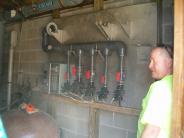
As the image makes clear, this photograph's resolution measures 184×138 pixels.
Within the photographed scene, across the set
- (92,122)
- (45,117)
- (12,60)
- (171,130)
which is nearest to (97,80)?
(92,122)

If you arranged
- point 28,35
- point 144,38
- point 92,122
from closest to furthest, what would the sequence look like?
point 144,38 → point 92,122 → point 28,35

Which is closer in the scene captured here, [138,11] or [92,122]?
[138,11]

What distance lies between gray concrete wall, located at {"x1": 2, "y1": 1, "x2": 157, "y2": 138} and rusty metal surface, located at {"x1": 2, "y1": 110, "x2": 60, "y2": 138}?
32cm

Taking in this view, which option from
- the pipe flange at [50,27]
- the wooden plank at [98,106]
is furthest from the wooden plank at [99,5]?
the wooden plank at [98,106]

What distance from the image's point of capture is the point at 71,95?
3201mm

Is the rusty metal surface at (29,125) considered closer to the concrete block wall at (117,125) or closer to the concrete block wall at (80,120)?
the concrete block wall at (80,120)

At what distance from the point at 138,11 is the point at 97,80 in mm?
883

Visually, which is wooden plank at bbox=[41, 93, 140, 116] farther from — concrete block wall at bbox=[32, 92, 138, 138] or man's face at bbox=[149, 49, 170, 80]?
man's face at bbox=[149, 49, 170, 80]

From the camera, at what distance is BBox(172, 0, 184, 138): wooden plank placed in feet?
4.76

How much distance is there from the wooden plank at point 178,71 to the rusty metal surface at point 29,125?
171 cm

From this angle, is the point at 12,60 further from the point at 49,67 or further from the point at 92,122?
the point at 92,122

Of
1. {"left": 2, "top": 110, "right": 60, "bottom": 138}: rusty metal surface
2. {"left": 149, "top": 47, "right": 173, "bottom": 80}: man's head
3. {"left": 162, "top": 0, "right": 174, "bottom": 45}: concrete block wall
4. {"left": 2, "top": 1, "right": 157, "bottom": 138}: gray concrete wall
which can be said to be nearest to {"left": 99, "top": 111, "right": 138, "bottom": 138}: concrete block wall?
{"left": 2, "top": 1, "right": 157, "bottom": 138}: gray concrete wall

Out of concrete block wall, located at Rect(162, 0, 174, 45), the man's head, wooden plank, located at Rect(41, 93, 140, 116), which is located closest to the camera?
the man's head

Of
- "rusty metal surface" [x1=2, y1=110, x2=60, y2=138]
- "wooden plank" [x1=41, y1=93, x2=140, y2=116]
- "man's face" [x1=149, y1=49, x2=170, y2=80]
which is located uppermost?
"man's face" [x1=149, y1=49, x2=170, y2=80]
